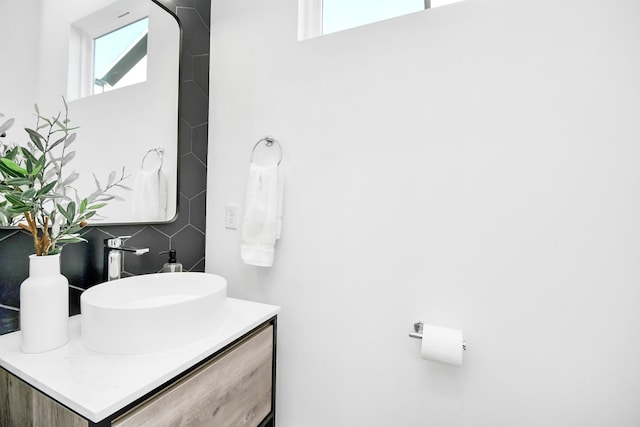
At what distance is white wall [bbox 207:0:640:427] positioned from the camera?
2.59 ft

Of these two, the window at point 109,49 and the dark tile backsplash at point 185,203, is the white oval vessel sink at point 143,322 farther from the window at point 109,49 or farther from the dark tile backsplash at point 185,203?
the window at point 109,49

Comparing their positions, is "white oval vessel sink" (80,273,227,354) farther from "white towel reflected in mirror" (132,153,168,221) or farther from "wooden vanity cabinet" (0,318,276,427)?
"white towel reflected in mirror" (132,153,168,221)

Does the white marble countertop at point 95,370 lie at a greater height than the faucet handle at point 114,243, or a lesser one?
lesser

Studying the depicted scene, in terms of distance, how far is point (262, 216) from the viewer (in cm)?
117

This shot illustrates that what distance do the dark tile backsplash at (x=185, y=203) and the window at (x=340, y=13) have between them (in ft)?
1.81

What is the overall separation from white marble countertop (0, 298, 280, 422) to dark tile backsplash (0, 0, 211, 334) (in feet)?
0.90

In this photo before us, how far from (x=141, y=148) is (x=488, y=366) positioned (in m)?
1.54

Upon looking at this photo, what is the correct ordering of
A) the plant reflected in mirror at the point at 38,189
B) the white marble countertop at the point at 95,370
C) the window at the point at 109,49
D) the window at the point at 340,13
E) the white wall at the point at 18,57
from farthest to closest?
the window at the point at 340,13 < the window at the point at 109,49 < the white wall at the point at 18,57 < the plant reflected in mirror at the point at 38,189 < the white marble countertop at the point at 95,370

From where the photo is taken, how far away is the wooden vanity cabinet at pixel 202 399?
1.91 feet

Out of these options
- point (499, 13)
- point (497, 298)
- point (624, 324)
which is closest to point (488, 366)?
point (497, 298)

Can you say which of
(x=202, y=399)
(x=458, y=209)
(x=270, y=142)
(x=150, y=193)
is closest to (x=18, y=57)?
(x=150, y=193)

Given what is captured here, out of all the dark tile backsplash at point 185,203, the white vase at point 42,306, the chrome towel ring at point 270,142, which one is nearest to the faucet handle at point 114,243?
the dark tile backsplash at point 185,203

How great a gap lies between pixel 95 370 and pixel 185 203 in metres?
0.81

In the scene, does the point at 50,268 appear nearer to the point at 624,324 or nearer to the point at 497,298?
the point at 497,298
